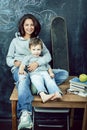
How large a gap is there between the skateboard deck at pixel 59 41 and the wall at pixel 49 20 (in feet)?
0.28

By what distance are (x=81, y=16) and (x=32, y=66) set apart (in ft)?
2.58

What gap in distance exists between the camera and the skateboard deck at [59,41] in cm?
306

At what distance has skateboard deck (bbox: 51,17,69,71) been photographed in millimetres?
3059

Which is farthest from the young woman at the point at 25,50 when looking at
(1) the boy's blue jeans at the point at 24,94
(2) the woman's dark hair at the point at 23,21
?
(1) the boy's blue jeans at the point at 24,94

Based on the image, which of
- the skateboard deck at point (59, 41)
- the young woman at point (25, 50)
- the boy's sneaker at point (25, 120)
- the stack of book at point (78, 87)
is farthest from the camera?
the skateboard deck at point (59, 41)

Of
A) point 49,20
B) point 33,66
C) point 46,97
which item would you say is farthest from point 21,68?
point 49,20

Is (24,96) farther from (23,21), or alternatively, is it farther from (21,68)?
(23,21)

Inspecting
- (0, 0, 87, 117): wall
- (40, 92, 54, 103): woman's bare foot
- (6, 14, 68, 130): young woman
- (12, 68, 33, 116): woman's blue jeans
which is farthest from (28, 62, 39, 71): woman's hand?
(0, 0, 87, 117): wall

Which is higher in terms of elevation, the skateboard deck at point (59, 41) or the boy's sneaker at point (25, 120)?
the skateboard deck at point (59, 41)

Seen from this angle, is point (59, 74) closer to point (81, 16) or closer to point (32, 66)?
point (32, 66)

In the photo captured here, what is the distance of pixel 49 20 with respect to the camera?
3.11 meters

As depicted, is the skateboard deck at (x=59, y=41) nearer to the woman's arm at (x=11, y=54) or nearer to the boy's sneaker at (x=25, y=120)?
the woman's arm at (x=11, y=54)

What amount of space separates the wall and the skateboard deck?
9 centimetres

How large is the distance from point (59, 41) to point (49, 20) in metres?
0.25
